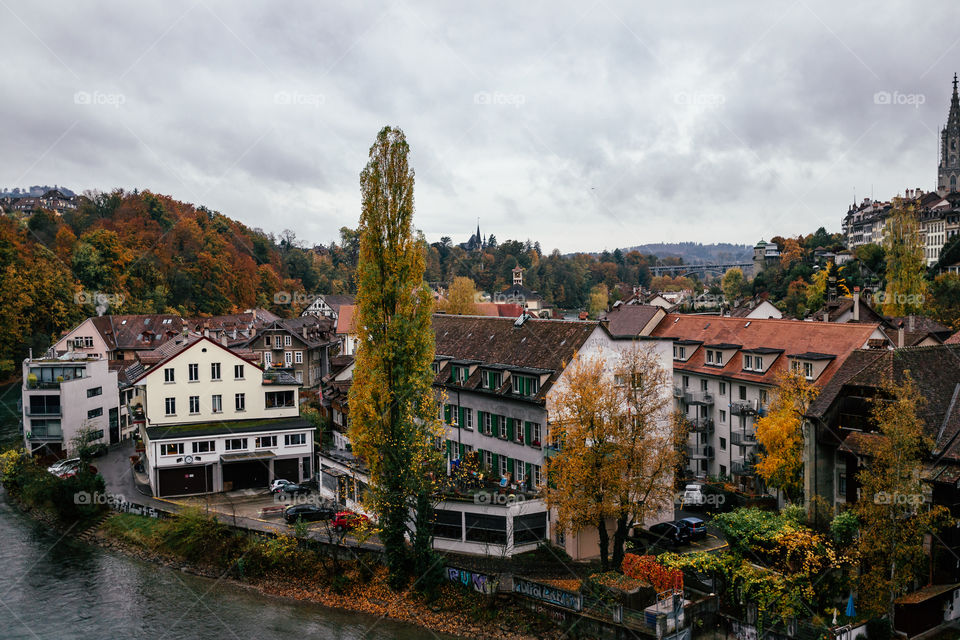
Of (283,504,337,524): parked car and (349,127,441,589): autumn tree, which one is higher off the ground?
(349,127,441,589): autumn tree

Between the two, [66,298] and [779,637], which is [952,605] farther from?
[66,298]

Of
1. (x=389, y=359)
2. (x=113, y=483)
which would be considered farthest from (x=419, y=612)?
(x=113, y=483)

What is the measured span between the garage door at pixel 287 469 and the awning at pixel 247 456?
3.55ft

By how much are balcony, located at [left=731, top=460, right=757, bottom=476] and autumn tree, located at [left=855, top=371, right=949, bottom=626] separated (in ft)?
43.7

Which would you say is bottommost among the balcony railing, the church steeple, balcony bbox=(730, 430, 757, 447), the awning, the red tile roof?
the awning

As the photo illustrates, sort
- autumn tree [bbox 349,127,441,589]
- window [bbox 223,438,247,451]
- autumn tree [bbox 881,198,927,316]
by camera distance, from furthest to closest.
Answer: autumn tree [bbox 881,198,927,316], window [bbox 223,438,247,451], autumn tree [bbox 349,127,441,589]

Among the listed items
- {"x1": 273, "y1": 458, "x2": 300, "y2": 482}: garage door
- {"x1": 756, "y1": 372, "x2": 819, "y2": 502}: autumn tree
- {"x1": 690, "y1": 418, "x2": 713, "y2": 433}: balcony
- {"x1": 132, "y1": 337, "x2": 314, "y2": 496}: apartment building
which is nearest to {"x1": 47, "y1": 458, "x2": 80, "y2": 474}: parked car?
{"x1": 132, "y1": 337, "x2": 314, "y2": 496}: apartment building

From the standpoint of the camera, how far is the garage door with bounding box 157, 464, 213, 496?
3872 centimetres

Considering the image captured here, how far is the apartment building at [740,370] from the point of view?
35.7 meters

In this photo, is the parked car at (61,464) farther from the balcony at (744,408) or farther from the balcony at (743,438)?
the balcony at (744,408)

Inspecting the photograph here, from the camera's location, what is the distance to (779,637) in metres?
21.4

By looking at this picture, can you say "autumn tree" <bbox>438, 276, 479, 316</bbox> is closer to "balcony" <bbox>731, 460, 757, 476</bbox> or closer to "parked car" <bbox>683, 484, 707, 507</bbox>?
"balcony" <bbox>731, 460, 757, 476</bbox>

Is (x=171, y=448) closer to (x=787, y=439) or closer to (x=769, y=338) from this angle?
(x=787, y=439)

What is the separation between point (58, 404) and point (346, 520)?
26.9 metres
